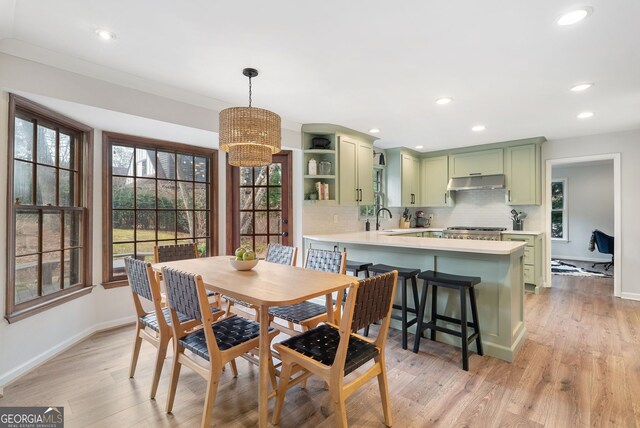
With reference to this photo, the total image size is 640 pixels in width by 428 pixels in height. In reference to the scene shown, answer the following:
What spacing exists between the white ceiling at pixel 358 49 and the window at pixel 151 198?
3.51ft

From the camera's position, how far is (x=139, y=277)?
6.97 feet

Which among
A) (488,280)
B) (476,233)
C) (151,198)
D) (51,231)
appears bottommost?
(488,280)

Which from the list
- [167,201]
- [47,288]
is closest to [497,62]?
[167,201]

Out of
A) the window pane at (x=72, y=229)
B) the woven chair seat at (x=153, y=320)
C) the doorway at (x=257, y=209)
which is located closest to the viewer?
the woven chair seat at (x=153, y=320)

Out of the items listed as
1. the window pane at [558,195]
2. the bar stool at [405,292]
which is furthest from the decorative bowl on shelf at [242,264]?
the window pane at [558,195]

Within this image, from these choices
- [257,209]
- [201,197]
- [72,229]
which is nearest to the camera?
[72,229]

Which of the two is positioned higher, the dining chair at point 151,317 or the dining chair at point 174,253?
the dining chair at point 174,253

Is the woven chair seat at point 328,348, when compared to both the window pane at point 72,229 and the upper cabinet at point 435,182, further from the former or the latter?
the upper cabinet at point 435,182

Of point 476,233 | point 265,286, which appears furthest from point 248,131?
point 476,233

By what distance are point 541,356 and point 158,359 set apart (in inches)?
120

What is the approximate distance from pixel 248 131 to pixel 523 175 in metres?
4.61

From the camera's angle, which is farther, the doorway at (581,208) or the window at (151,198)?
the doorway at (581,208)

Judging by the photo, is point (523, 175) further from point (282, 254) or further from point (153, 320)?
point (153, 320)

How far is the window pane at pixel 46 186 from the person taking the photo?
8.61ft
